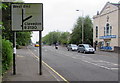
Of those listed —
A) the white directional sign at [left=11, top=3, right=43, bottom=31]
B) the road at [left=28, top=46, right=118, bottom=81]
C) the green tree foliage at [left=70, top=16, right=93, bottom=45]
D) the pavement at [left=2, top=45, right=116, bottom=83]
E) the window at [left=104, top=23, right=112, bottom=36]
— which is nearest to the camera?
the pavement at [left=2, top=45, right=116, bottom=83]

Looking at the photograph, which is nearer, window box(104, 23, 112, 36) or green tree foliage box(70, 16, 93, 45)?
window box(104, 23, 112, 36)

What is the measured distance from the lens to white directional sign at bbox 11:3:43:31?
403 inches

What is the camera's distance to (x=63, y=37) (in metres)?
108

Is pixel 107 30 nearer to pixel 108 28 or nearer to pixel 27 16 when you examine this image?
pixel 108 28

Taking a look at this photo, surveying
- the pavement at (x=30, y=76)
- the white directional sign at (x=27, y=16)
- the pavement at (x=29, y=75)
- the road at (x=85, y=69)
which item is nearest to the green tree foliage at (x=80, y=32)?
the road at (x=85, y=69)

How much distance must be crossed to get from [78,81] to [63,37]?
98293 millimetres

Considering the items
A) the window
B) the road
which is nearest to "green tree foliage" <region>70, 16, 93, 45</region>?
the window

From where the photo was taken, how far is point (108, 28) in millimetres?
48562

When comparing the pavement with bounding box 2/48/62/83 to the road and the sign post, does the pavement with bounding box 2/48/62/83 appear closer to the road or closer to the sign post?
the road

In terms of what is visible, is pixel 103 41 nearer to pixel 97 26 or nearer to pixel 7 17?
pixel 97 26

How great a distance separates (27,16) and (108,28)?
40260 mm

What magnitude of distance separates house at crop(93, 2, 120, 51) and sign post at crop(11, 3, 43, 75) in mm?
32092

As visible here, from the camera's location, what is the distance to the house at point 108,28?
145 ft

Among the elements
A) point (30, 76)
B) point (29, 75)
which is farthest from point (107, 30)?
point (30, 76)
